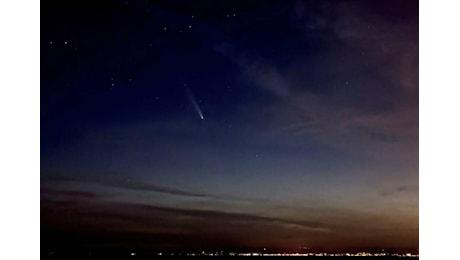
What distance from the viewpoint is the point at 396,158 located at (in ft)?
9.86

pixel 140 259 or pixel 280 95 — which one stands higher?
pixel 280 95

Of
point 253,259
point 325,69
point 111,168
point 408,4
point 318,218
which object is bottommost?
point 253,259

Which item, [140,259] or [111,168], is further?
[140,259]

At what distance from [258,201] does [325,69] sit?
72cm

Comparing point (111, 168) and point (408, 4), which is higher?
point (408, 4)

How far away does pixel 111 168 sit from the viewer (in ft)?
10.4

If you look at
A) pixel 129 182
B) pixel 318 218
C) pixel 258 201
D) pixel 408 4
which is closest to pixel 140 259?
pixel 129 182

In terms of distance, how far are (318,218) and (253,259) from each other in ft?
1.50

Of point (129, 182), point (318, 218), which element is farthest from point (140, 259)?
point (318, 218)
